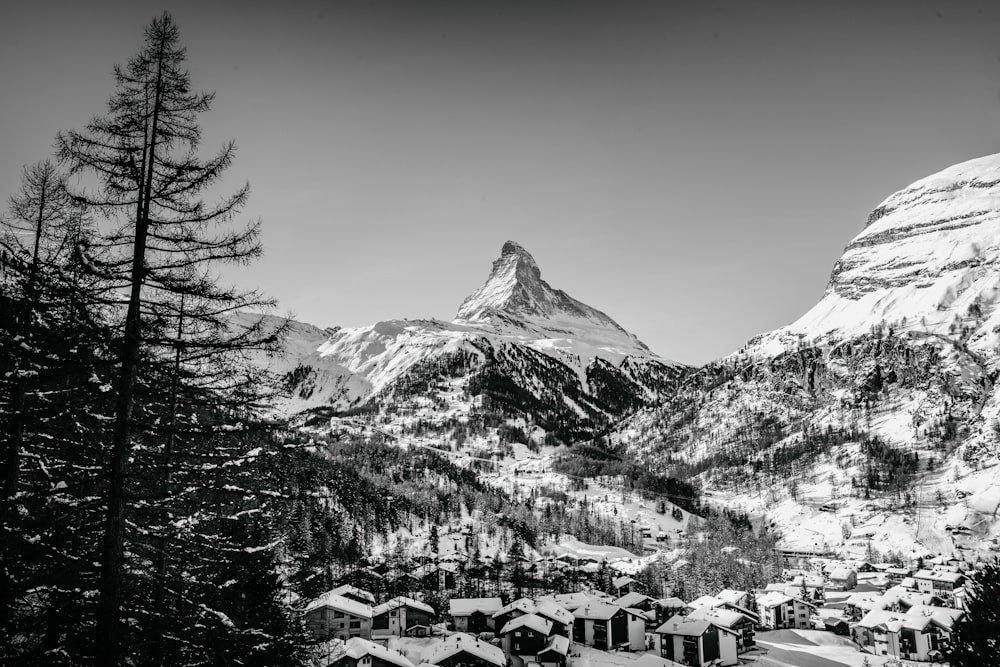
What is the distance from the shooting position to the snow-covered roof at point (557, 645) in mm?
54781

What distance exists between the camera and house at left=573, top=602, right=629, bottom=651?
65.8m

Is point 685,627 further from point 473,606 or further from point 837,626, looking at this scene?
point 837,626

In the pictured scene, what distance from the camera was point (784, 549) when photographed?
533ft

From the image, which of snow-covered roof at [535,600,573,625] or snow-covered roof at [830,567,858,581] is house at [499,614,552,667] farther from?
snow-covered roof at [830,567,858,581]

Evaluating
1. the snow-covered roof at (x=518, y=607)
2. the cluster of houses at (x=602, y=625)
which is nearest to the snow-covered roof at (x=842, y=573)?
the cluster of houses at (x=602, y=625)

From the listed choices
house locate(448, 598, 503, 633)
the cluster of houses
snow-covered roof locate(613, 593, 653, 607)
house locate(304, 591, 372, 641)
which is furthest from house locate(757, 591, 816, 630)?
house locate(304, 591, 372, 641)

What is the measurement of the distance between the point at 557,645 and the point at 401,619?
1689cm

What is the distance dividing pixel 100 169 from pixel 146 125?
1.17 meters

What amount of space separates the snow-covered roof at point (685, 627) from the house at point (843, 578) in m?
69.5

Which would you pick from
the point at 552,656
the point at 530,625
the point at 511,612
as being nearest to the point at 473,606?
the point at 511,612

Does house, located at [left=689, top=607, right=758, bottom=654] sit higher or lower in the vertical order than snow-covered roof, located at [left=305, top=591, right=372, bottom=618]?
lower

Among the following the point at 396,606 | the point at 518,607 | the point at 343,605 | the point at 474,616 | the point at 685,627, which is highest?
the point at 343,605

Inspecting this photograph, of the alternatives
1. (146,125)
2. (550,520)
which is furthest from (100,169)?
(550,520)

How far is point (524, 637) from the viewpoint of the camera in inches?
2322
